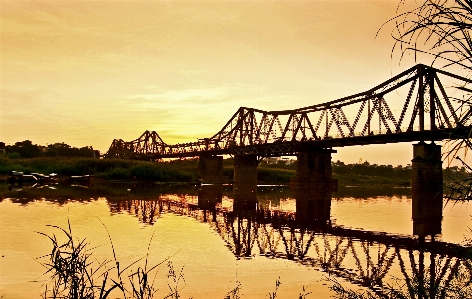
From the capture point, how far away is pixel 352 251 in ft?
50.5

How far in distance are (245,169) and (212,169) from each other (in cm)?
1101

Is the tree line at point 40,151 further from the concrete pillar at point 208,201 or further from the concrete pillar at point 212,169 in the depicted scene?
the concrete pillar at point 208,201

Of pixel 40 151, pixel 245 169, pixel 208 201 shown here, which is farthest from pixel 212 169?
pixel 40 151

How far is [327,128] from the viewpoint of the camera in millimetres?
71312

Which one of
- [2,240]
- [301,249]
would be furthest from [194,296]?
[2,240]

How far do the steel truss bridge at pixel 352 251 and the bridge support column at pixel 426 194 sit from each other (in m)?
4.17

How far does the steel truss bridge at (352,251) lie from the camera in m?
10.7

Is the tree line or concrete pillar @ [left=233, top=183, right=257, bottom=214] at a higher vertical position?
the tree line

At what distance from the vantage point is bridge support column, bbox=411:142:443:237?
2484 cm

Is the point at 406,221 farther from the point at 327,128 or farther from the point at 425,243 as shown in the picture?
the point at 327,128

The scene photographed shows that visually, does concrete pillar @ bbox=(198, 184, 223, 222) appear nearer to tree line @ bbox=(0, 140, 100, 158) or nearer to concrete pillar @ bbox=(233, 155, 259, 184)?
concrete pillar @ bbox=(233, 155, 259, 184)

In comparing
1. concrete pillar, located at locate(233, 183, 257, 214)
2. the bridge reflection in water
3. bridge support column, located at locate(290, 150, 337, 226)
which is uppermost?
bridge support column, located at locate(290, 150, 337, 226)

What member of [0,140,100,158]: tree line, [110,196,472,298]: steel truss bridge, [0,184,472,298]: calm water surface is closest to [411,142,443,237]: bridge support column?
[0,184,472,298]: calm water surface

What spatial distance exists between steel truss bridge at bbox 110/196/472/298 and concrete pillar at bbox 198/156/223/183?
65927 mm
